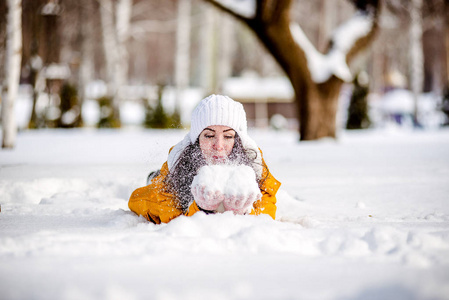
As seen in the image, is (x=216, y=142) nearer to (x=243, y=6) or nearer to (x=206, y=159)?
(x=206, y=159)

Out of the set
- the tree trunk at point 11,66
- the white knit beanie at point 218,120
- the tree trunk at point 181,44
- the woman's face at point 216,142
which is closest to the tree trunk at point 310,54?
the tree trunk at point 11,66

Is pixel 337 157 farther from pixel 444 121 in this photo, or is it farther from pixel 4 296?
pixel 444 121

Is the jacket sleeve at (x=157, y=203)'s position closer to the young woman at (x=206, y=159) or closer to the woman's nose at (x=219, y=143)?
the young woman at (x=206, y=159)

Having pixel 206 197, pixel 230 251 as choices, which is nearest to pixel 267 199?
pixel 206 197

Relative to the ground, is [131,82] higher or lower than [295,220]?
higher

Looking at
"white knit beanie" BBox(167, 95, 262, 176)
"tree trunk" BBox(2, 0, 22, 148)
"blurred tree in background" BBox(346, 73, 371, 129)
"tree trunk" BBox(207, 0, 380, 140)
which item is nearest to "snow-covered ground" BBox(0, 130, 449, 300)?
"white knit beanie" BBox(167, 95, 262, 176)

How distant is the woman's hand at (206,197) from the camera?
2.02 metres

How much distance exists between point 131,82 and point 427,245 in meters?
39.5

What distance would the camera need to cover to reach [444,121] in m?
15.7

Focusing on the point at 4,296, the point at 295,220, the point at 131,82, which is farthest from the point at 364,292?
the point at 131,82

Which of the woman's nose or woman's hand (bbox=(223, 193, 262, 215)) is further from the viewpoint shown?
the woman's nose

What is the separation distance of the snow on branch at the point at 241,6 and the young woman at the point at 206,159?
18.0 feet

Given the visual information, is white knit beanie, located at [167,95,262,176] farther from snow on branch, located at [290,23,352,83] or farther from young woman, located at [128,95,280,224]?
snow on branch, located at [290,23,352,83]

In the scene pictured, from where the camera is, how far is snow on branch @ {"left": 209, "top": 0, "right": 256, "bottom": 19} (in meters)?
7.57
